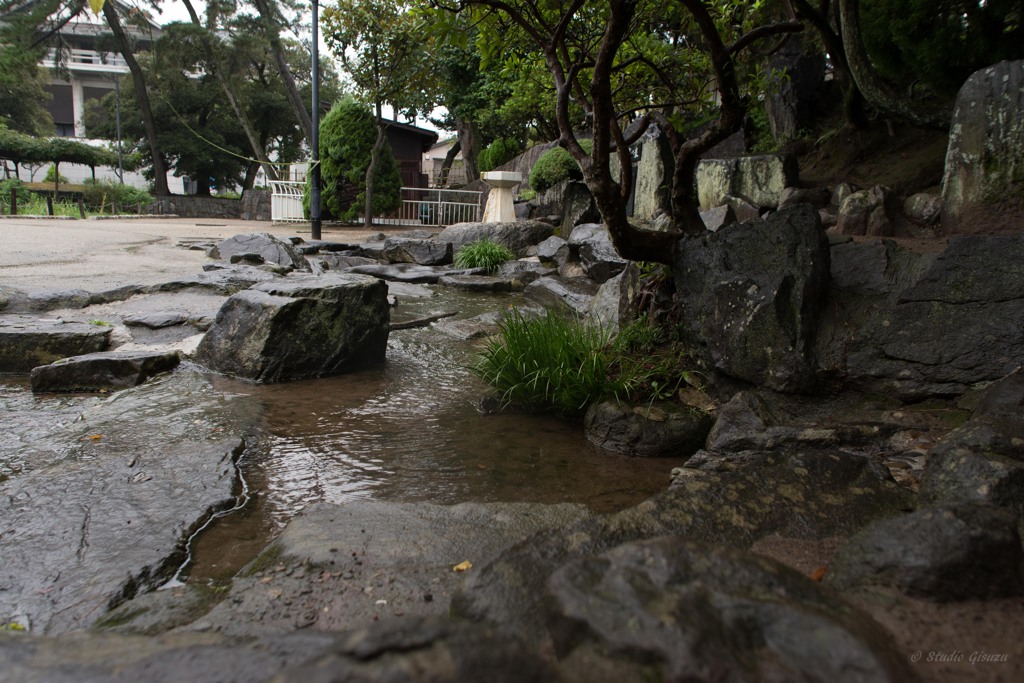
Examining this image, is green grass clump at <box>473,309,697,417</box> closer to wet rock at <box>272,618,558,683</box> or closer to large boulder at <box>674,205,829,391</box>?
large boulder at <box>674,205,829,391</box>

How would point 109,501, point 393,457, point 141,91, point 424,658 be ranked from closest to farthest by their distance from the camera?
point 424,658 < point 109,501 < point 393,457 < point 141,91

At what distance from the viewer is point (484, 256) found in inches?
451

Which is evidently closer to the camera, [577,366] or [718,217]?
[577,366]

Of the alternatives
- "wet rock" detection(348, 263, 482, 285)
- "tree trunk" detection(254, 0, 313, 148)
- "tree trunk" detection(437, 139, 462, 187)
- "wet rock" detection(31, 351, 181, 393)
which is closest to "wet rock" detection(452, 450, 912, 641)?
"wet rock" detection(31, 351, 181, 393)

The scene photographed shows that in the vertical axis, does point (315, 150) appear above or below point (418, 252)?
above

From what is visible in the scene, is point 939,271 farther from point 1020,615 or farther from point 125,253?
point 125,253

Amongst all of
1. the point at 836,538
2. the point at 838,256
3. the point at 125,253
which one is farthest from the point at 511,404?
the point at 125,253

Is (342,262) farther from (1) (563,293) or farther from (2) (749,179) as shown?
(2) (749,179)

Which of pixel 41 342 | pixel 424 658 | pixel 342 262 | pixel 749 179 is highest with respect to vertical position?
pixel 749 179

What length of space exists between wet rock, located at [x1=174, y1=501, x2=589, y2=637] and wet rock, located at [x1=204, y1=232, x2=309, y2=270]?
7728 millimetres

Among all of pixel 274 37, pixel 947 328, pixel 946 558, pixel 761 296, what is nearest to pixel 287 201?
pixel 274 37

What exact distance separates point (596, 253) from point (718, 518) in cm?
683

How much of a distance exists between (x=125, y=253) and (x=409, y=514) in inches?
347

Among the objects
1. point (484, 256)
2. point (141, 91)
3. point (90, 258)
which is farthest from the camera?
point (141, 91)
